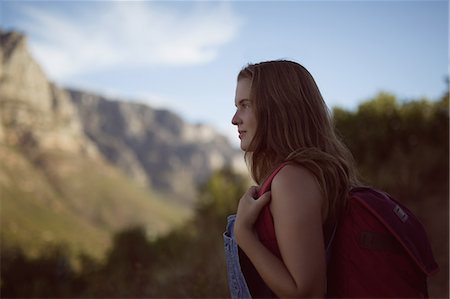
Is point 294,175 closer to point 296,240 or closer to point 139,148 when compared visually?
point 296,240

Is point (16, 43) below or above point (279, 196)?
above

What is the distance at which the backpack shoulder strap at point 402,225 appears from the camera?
168cm

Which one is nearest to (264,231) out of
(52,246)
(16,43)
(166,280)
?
(166,280)

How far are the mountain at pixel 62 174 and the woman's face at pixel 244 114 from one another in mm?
57123

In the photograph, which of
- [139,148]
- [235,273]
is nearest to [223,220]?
[235,273]

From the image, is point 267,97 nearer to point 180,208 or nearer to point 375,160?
point 375,160

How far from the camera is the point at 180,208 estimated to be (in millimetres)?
142250

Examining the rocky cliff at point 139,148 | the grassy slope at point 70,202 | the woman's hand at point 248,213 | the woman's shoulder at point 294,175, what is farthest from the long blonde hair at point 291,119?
the rocky cliff at point 139,148

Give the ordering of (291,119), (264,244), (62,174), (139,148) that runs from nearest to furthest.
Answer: (264,244)
(291,119)
(62,174)
(139,148)

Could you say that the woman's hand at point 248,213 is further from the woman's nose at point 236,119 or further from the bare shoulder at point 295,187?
the woman's nose at point 236,119

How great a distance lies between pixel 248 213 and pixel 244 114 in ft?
1.48

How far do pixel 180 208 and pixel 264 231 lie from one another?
142087mm

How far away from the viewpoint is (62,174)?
356ft

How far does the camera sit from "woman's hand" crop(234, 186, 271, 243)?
1.75 meters
